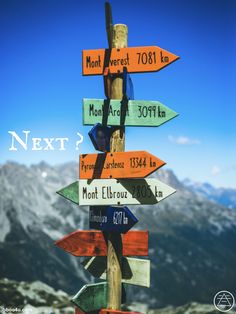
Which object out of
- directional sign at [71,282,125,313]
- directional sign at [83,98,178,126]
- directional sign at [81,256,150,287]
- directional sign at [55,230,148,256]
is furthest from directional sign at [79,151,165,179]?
directional sign at [71,282,125,313]

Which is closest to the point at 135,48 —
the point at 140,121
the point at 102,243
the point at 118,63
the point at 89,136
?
the point at 118,63

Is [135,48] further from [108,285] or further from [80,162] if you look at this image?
[108,285]

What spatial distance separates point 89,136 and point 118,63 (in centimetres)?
154

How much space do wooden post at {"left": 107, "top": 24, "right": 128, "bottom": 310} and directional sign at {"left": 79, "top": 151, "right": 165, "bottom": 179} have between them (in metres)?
0.21

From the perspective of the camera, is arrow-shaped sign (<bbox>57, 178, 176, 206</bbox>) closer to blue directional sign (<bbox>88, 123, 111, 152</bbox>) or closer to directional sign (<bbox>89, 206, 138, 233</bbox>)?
directional sign (<bbox>89, 206, 138, 233</bbox>)

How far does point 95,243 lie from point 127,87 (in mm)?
2761

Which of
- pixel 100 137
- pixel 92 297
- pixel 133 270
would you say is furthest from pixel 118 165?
pixel 92 297

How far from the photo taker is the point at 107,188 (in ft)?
26.6

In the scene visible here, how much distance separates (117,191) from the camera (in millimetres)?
8023

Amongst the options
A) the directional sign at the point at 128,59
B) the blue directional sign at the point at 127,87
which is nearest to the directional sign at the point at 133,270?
the blue directional sign at the point at 127,87

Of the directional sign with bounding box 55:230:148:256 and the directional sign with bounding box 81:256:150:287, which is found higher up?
the directional sign with bounding box 55:230:148:256

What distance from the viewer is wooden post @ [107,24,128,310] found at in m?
7.97

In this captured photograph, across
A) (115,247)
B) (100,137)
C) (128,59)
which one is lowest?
(115,247)

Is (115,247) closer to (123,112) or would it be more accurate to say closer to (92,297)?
(92,297)
